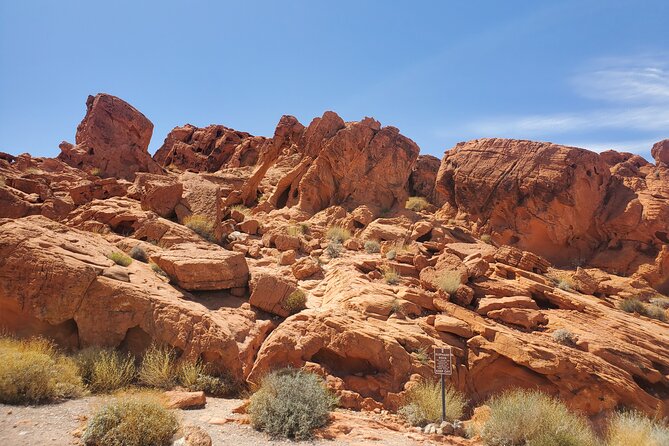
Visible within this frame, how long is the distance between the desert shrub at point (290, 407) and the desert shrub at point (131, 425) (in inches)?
51.5

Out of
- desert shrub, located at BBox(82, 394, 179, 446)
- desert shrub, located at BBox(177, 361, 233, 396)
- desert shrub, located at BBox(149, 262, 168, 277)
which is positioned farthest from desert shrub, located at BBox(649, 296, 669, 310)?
desert shrub, located at BBox(82, 394, 179, 446)

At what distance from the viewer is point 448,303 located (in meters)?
10.7

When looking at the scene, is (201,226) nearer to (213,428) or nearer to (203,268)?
(203,268)

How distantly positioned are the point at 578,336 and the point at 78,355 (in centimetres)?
1077

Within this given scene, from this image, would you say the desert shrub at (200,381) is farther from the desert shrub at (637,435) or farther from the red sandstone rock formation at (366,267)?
the desert shrub at (637,435)

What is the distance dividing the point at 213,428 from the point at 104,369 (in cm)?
253

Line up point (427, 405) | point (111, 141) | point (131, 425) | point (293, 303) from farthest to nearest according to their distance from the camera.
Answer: point (111, 141)
point (293, 303)
point (427, 405)
point (131, 425)

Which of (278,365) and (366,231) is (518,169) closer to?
(366,231)

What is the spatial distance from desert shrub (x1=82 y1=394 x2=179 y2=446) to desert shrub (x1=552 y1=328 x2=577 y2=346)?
8.49 meters

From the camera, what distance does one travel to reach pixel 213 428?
20.1 feet

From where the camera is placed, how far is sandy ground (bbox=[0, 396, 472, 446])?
17.3 feet

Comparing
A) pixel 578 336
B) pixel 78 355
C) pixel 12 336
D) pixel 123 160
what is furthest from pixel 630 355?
pixel 123 160

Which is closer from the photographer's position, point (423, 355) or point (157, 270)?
point (423, 355)

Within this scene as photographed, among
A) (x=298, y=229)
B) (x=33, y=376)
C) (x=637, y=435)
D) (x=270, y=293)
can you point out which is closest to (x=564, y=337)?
(x=637, y=435)
